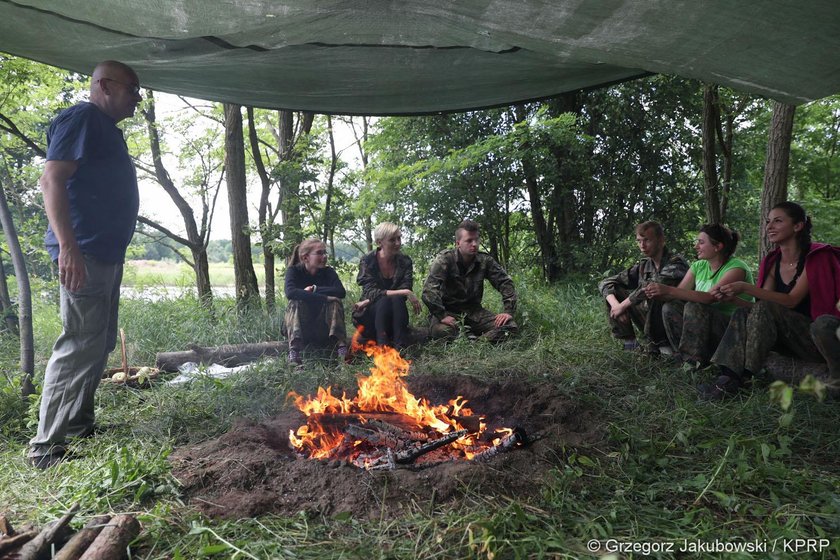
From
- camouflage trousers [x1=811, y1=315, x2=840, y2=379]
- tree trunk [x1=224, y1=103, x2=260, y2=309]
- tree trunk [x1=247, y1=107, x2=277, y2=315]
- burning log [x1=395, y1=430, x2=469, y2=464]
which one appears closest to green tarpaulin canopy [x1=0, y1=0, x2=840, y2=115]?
camouflage trousers [x1=811, y1=315, x2=840, y2=379]

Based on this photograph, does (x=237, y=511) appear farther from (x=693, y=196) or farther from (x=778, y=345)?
(x=693, y=196)

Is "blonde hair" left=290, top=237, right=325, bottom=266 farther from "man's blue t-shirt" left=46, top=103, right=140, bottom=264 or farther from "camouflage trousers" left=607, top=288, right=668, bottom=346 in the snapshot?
"camouflage trousers" left=607, top=288, right=668, bottom=346

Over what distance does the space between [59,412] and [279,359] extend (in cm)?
210

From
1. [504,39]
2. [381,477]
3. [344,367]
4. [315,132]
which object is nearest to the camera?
[381,477]

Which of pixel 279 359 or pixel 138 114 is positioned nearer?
pixel 279 359

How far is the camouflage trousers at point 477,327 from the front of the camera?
5625 millimetres

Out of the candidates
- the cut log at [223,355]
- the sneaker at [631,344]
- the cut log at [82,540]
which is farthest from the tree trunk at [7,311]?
the sneaker at [631,344]

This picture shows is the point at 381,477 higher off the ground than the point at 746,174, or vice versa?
the point at 746,174

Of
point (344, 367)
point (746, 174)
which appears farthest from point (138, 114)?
point (746, 174)

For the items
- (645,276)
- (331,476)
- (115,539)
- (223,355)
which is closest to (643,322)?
(645,276)

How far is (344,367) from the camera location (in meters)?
4.78

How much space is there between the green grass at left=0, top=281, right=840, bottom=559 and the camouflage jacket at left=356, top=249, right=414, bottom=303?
1.41 meters

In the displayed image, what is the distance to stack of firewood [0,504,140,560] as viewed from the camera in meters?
1.96

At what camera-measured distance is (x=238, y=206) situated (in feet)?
23.8
